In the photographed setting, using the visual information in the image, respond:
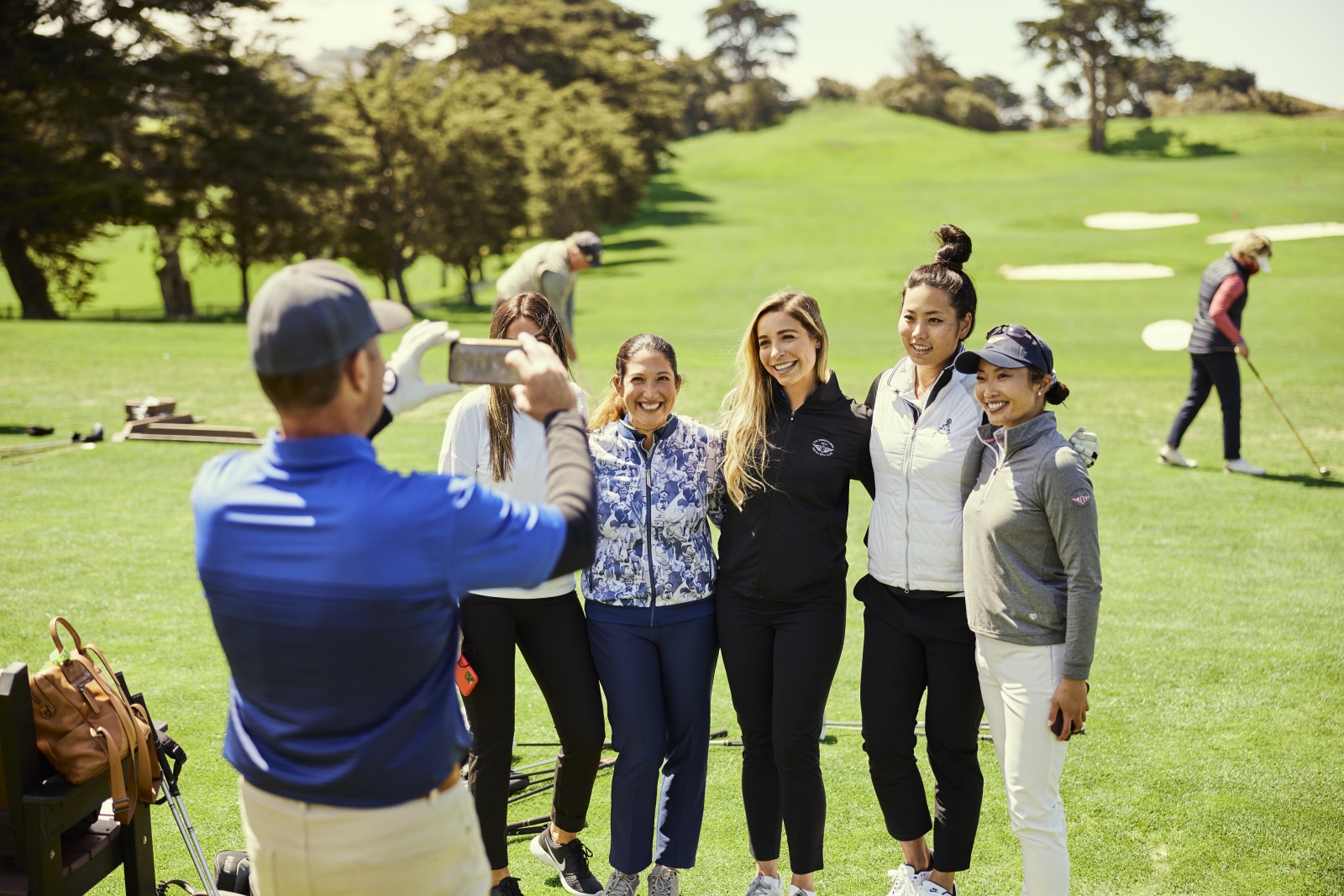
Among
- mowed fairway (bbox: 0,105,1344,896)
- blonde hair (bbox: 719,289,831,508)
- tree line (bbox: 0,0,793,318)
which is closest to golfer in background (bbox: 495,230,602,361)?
mowed fairway (bbox: 0,105,1344,896)

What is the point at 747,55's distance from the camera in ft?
355

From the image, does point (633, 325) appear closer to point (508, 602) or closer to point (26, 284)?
point (26, 284)

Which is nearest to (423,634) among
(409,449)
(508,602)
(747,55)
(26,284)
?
(508,602)

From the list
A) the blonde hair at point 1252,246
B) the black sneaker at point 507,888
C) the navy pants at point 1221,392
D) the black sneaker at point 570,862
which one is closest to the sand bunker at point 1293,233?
the navy pants at point 1221,392

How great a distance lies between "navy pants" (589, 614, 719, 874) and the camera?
394 cm

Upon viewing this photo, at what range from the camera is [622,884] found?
3955mm

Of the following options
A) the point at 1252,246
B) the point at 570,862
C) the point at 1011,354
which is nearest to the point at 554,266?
the point at 570,862

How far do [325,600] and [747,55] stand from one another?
11500 cm

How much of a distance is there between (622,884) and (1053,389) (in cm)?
254

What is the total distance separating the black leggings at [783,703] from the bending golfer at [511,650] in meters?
0.60

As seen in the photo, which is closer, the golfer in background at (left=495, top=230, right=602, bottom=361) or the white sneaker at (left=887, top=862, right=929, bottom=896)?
the white sneaker at (left=887, top=862, right=929, bottom=896)

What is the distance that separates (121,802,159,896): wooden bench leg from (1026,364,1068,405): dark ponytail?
11.1 ft

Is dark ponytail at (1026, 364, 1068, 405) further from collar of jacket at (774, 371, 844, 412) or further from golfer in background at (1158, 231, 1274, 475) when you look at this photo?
golfer in background at (1158, 231, 1274, 475)

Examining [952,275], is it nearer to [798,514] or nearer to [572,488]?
[798,514]
